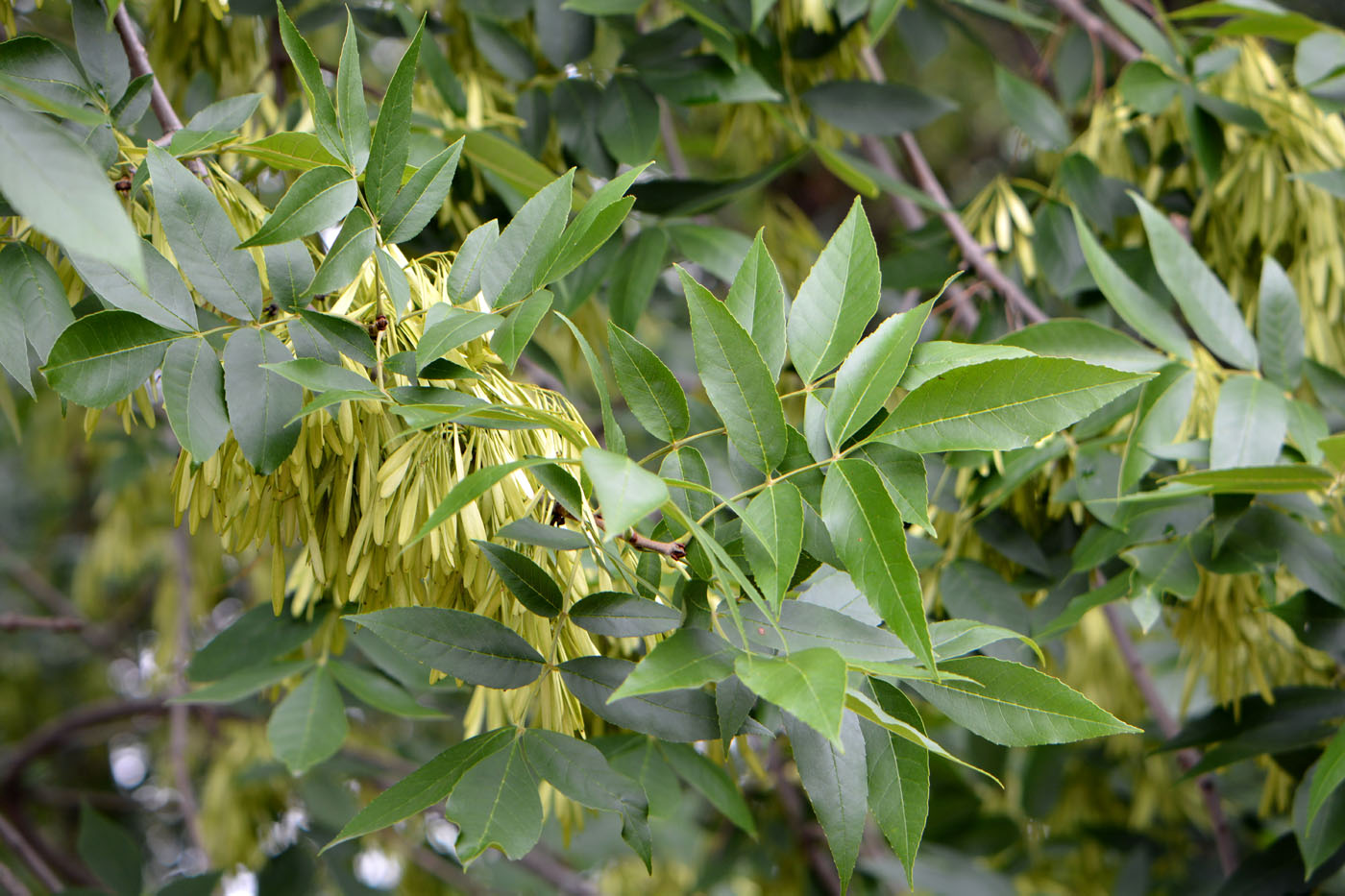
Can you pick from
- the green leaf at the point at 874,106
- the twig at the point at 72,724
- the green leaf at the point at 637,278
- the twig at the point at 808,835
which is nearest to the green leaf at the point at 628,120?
the green leaf at the point at 637,278

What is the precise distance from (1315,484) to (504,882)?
1.44 m

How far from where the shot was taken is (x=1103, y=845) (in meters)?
1.64

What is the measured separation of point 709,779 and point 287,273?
0.67 meters

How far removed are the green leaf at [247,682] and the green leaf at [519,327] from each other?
1.96 ft

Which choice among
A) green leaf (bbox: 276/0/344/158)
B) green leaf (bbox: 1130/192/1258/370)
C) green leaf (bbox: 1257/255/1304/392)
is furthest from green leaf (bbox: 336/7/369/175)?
green leaf (bbox: 1257/255/1304/392)

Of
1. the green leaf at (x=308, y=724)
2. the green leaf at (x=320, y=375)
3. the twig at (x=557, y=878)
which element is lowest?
the twig at (x=557, y=878)

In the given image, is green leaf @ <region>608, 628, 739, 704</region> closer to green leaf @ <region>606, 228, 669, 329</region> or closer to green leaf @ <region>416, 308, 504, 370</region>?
green leaf @ <region>416, 308, 504, 370</region>

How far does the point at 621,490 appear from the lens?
1.38 feet

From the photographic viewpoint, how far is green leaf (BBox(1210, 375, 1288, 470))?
2.64 feet

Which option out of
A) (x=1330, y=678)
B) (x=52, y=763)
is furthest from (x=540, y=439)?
(x=52, y=763)

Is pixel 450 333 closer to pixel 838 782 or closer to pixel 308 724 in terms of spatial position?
pixel 838 782

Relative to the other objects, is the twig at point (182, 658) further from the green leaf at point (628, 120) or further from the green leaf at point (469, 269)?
the green leaf at point (469, 269)

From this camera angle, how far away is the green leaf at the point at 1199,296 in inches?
35.3

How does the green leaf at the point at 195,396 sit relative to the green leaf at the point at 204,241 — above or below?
below
